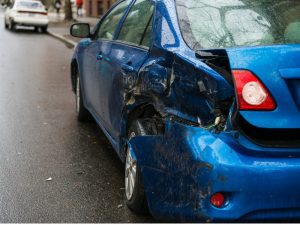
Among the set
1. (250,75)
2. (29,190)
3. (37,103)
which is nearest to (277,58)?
(250,75)

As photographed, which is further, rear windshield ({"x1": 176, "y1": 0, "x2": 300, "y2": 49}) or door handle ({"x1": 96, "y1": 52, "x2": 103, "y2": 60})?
door handle ({"x1": 96, "y1": 52, "x2": 103, "y2": 60})

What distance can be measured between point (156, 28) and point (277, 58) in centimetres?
117

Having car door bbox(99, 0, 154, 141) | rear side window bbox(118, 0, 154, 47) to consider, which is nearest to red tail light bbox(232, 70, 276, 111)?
car door bbox(99, 0, 154, 141)

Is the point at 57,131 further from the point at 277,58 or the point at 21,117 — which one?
the point at 277,58

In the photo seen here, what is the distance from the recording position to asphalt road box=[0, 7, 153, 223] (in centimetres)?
412

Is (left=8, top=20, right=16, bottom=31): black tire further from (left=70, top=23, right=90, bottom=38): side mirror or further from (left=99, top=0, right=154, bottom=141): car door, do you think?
(left=99, top=0, right=154, bottom=141): car door

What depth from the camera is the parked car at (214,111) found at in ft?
9.70

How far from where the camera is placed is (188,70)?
3.25 meters

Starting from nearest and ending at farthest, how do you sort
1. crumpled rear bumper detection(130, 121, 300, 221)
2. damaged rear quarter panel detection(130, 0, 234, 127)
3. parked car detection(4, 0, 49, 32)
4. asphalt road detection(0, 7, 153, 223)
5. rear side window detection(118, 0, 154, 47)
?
crumpled rear bumper detection(130, 121, 300, 221)
damaged rear quarter panel detection(130, 0, 234, 127)
asphalt road detection(0, 7, 153, 223)
rear side window detection(118, 0, 154, 47)
parked car detection(4, 0, 49, 32)

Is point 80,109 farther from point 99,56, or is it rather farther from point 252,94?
point 252,94

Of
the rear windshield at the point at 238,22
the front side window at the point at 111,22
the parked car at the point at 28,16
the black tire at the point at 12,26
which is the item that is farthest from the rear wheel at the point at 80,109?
the black tire at the point at 12,26

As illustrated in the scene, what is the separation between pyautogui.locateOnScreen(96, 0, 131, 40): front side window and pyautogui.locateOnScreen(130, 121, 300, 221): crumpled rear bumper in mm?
2450

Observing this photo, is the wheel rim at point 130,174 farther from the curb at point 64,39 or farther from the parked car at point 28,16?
the parked car at point 28,16

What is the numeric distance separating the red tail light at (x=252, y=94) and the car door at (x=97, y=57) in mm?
2191
